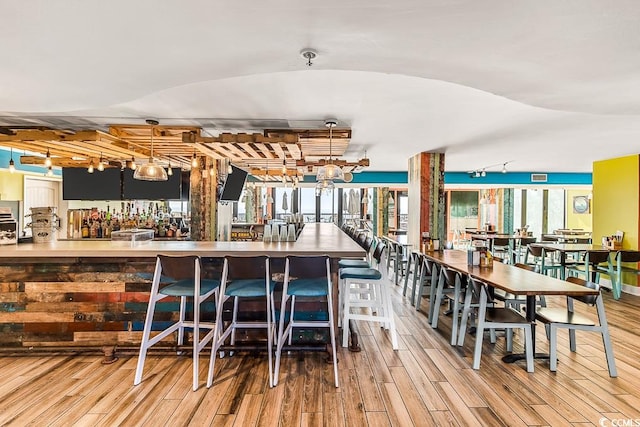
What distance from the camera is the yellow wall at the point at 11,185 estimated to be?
7297 millimetres

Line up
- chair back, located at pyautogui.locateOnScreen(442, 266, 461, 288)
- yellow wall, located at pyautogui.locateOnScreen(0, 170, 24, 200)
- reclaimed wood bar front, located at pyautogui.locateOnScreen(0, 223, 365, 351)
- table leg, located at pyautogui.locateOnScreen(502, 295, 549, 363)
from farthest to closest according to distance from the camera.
Answer: yellow wall, located at pyautogui.locateOnScreen(0, 170, 24, 200) → chair back, located at pyautogui.locateOnScreen(442, 266, 461, 288) → reclaimed wood bar front, located at pyautogui.locateOnScreen(0, 223, 365, 351) → table leg, located at pyautogui.locateOnScreen(502, 295, 549, 363)

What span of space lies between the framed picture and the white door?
→ 1643 centimetres

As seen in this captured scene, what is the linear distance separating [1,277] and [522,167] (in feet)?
33.3

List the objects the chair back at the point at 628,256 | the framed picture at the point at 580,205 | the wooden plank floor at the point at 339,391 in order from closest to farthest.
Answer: the wooden plank floor at the point at 339,391
the chair back at the point at 628,256
the framed picture at the point at 580,205

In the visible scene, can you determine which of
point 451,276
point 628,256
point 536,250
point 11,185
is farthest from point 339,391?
point 11,185

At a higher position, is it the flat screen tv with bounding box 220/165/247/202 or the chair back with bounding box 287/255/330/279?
the flat screen tv with bounding box 220/165/247/202

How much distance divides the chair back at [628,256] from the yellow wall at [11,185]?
11379 mm

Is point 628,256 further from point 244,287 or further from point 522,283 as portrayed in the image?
point 244,287

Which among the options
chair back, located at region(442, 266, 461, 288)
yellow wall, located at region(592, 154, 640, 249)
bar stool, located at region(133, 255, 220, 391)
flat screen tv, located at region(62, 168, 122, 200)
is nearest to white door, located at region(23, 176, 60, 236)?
flat screen tv, located at region(62, 168, 122, 200)

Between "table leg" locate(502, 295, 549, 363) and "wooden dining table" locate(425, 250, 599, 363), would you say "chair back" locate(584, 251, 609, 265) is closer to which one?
"wooden dining table" locate(425, 250, 599, 363)

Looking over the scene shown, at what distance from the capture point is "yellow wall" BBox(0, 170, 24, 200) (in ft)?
23.9

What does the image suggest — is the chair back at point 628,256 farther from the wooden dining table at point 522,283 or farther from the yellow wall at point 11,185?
the yellow wall at point 11,185

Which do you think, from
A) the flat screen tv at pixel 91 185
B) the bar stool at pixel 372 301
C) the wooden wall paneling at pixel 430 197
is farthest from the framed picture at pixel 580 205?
the flat screen tv at pixel 91 185

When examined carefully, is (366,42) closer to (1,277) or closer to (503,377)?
(503,377)
